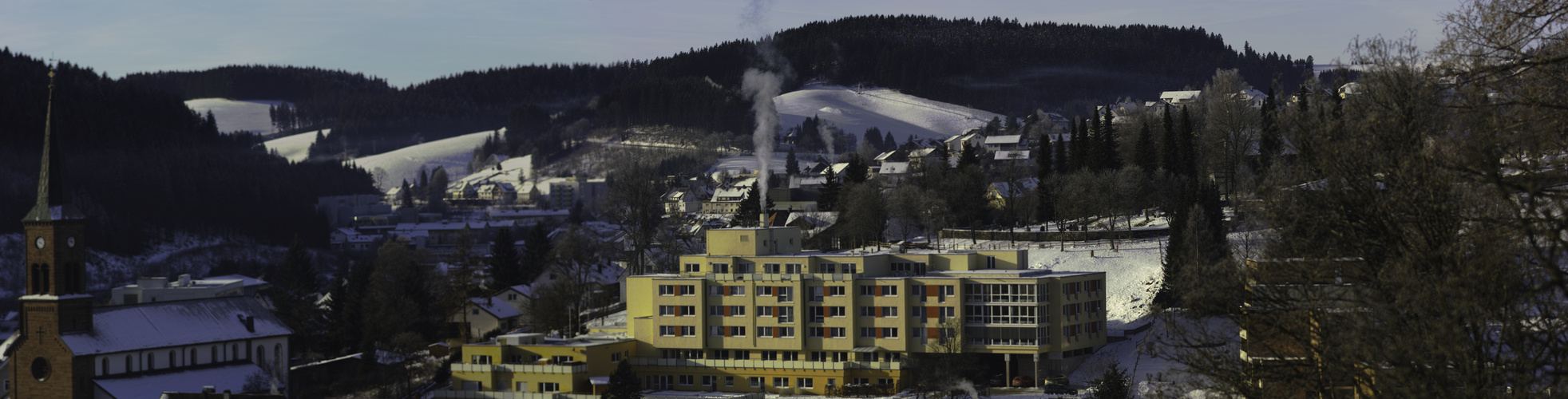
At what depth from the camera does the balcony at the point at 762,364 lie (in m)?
58.9

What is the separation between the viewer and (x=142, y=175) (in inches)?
6053

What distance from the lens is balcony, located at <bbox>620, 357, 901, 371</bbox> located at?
193 ft

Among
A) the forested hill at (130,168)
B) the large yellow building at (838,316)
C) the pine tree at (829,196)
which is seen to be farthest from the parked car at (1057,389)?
the forested hill at (130,168)

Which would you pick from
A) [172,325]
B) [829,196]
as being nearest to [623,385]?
[172,325]

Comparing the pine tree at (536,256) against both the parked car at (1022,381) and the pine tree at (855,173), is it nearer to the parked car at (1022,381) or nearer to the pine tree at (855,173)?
the pine tree at (855,173)

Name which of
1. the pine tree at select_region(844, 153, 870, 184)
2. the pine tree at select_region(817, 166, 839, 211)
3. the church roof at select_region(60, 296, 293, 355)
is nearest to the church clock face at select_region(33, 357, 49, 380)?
the church roof at select_region(60, 296, 293, 355)

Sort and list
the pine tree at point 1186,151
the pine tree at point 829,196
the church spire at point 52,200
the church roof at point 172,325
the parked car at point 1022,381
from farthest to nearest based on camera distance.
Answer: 1. the pine tree at point 829,196
2. the pine tree at point 1186,151
3. the church spire at point 52,200
4. the church roof at point 172,325
5. the parked car at point 1022,381

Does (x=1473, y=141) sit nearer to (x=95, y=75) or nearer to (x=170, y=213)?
(x=170, y=213)

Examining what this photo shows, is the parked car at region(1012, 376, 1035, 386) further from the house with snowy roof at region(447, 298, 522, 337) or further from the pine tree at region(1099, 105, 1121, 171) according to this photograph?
the house with snowy roof at region(447, 298, 522, 337)

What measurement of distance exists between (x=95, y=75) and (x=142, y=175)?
1005 inches

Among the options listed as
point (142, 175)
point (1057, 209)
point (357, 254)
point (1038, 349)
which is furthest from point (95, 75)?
point (1038, 349)

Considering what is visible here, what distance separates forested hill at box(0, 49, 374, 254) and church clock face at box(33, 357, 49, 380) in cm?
7368

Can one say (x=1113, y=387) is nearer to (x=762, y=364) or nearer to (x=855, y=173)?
(x=762, y=364)

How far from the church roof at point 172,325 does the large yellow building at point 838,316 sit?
→ 13.5 meters
